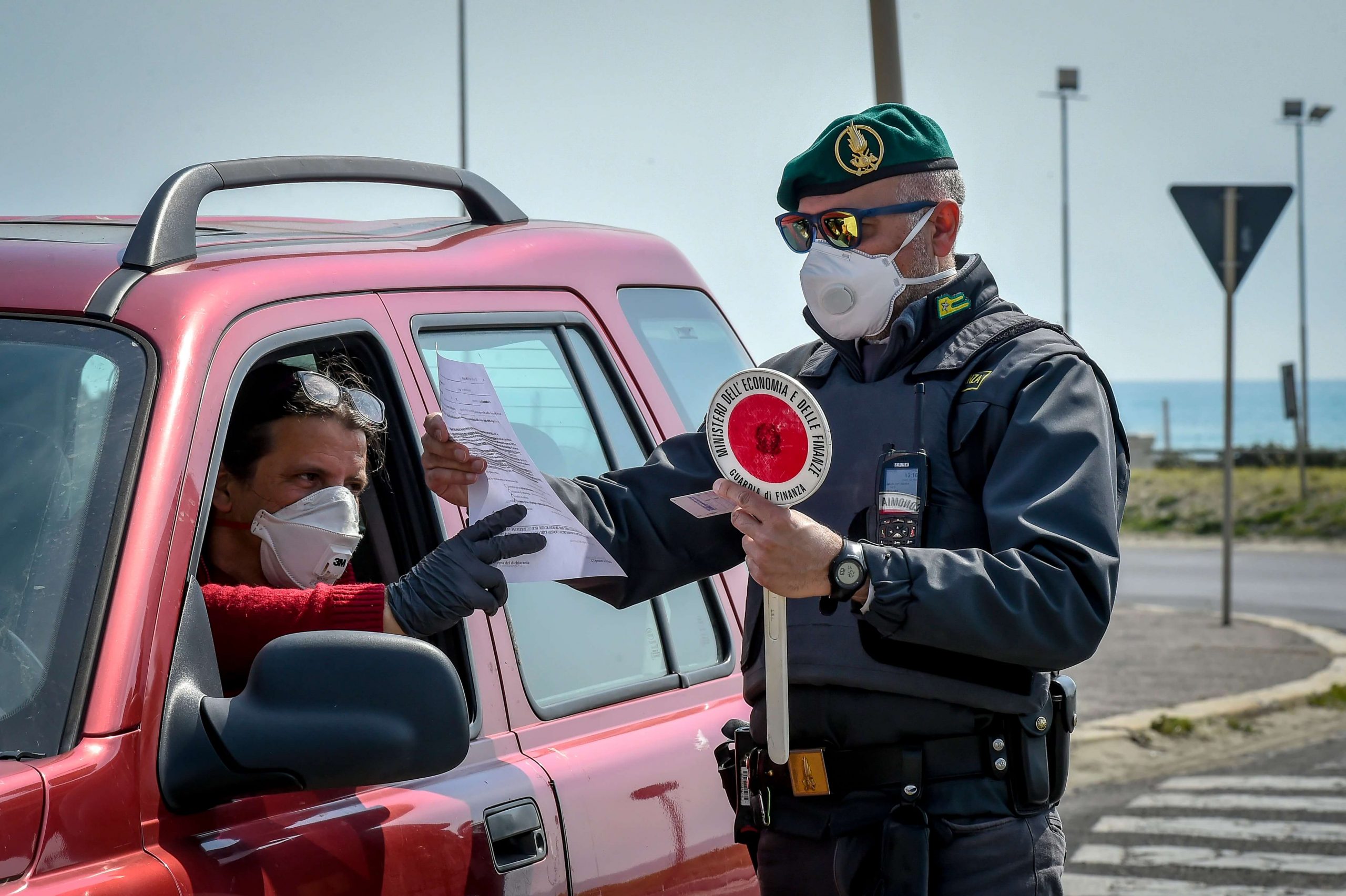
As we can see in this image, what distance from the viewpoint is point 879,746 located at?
246 cm

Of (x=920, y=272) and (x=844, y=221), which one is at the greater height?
(x=844, y=221)

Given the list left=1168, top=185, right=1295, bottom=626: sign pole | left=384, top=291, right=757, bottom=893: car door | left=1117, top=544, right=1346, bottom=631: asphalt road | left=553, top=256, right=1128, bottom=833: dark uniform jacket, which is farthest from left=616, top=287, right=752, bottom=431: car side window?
left=1117, top=544, right=1346, bottom=631: asphalt road

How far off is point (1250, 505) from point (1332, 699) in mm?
16139

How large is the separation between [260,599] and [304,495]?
313 mm

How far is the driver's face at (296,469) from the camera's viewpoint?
2.58 metres

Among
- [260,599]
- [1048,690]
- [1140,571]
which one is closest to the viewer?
[260,599]

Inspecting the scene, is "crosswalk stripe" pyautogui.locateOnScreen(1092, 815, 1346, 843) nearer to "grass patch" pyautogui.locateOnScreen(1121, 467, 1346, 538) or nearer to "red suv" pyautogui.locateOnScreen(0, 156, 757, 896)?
"red suv" pyautogui.locateOnScreen(0, 156, 757, 896)

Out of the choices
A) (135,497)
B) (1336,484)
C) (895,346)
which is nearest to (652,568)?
(895,346)

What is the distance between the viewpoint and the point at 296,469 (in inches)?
103

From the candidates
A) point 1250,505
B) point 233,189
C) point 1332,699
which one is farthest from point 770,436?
point 1250,505

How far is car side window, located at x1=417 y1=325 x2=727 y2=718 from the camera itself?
2.56 m

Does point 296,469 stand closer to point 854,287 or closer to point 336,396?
point 336,396

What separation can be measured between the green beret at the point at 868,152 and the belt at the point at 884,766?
3.34 ft

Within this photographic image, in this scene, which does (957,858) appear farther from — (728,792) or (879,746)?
(728,792)
